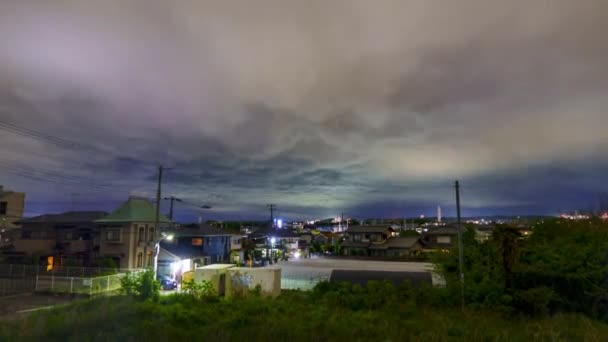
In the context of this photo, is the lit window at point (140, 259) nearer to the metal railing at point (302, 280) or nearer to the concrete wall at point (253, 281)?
the concrete wall at point (253, 281)

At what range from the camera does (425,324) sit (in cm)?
1119

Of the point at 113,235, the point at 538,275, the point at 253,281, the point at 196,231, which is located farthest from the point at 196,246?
the point at 538,275

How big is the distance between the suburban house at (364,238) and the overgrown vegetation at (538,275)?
30705 mm

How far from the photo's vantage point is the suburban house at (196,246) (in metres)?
32.7

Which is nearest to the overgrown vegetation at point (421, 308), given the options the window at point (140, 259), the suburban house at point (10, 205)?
the window at point (140, 259)

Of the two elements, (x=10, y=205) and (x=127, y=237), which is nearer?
(x=127, y=237)

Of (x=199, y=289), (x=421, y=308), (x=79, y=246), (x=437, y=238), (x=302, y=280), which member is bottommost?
(x=302, y=280)

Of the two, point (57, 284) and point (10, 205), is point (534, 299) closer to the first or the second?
point (57, 284)

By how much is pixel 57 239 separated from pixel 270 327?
33.4 meters

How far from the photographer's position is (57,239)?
33344 millimetres

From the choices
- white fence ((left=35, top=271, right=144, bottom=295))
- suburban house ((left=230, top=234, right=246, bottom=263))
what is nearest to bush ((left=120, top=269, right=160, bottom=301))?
white fence ((left=35, top=271, right=144, bottom=295))

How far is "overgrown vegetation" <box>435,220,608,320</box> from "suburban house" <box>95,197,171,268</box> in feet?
82.0

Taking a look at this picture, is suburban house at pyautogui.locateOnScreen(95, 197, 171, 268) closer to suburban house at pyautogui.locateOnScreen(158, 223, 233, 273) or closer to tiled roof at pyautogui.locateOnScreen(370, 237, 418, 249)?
suburban house at pyautogui.locateOnScreen(158, 223, 233, 273)

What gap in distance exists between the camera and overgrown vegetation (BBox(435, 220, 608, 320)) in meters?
14.9
